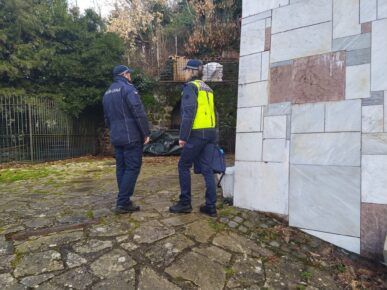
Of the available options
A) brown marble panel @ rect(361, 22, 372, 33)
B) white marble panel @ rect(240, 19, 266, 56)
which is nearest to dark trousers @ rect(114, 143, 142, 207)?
white marble panel @ rect(240, 19, 266, 56)

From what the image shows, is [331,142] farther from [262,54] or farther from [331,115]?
[262,54]

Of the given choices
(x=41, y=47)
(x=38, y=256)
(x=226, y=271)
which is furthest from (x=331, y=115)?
(x=41, y=47)

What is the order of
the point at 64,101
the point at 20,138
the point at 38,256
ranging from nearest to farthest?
the point at 38,256
the point at 20,138
the point at 64,101

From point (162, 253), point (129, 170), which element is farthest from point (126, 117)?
point (162, 253)

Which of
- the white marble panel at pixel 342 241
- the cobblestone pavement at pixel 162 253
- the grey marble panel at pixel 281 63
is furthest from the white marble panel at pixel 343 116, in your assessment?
the cobblestone pavement at pixel 162 253

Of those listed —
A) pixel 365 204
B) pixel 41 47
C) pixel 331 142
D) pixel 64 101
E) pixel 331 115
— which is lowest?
pixel 365 204

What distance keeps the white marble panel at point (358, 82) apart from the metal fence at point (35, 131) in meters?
9.07

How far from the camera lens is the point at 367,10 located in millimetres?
2924

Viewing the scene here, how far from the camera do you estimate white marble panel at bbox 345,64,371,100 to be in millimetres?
2895

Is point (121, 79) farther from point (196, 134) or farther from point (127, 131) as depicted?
point (196, 134)

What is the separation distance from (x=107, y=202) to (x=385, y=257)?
316cm

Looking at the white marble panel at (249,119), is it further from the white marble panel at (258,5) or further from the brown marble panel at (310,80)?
the white marble panel at (258,5)

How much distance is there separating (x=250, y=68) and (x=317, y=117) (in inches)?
40.4

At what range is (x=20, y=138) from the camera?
30.4 feet
